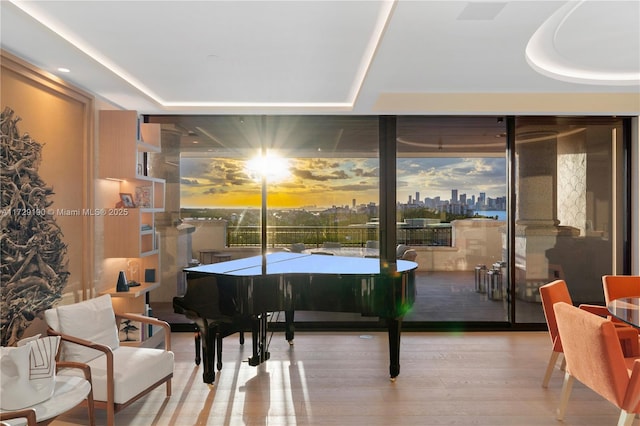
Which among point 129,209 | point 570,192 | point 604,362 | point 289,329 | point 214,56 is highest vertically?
point 214,56

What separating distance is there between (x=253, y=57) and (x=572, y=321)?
2840 mm

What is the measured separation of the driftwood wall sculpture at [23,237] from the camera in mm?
2631

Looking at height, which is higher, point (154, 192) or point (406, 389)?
point (154, 192)

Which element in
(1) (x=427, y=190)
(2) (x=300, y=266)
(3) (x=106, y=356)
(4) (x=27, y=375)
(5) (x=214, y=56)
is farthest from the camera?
(1) (x=427, y=190)

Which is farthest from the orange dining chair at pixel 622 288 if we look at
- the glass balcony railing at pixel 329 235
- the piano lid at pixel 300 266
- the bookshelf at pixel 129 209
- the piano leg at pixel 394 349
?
the bookshelf at pixel 129 209

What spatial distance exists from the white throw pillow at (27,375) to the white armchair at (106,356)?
1.27 ft

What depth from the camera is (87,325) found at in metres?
2.85

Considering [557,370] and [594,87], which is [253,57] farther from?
[557,370]

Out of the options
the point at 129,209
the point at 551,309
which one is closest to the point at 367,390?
the point at 551,309

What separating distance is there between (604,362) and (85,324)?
11.2ft

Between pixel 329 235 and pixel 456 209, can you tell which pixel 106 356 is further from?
pixel 456 209

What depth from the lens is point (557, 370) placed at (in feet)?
11.6

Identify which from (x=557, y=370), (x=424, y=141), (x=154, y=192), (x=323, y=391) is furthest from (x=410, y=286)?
(x=154, y=192)

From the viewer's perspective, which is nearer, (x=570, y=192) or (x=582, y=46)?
(x=582, y=46)
